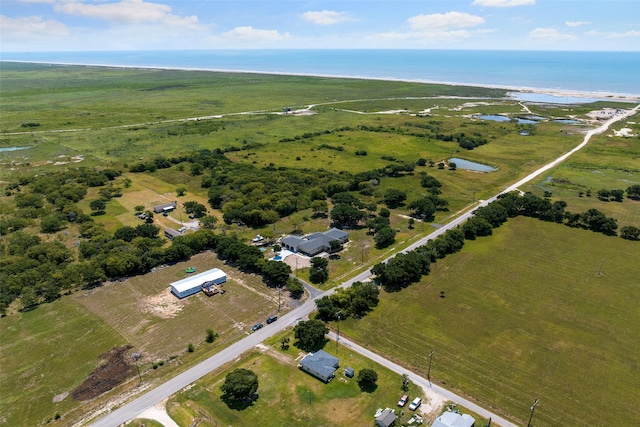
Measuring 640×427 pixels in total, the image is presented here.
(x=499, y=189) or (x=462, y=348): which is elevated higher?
(x=499, y=189)

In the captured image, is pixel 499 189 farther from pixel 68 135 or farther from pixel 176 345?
pixel 68 135

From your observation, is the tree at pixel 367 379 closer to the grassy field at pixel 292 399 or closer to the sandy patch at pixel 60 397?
the grassy field at pixel 292 399

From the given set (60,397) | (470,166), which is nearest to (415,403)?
(60,397)

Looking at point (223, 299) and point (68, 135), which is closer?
point (223, 299)

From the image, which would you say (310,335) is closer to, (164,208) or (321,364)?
(321,364)

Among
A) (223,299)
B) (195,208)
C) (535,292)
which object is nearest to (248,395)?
(223,299)

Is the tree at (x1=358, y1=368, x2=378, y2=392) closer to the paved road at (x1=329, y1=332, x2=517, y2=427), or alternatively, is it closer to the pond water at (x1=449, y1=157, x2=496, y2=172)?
the paved road at (x1=329, y1=332, x2=517, y2=427)

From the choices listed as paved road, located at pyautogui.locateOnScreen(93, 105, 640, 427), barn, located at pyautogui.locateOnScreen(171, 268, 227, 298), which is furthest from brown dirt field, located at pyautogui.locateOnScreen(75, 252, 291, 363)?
paved road, located at pyautogui.locateOnScreen(93, 105, 640, 427)
